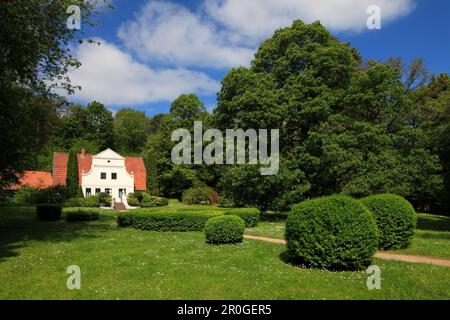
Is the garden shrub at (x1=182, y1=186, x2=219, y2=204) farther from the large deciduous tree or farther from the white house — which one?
the large deciduous tree

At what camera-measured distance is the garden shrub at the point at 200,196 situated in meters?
45.0

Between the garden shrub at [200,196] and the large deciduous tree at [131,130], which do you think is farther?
the large deciduous tree at [131,130]

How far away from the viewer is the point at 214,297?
22.6 ft

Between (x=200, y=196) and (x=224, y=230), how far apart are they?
3143 cm

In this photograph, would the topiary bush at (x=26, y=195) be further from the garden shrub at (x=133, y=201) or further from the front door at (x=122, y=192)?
the garden shrub at (x=133, y=201)

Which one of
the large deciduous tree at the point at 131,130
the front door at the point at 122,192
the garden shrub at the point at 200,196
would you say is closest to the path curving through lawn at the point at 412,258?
the garden shrub at the point at 200,196

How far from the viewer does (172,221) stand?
20.1 m

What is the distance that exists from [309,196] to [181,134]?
27631 millimetres

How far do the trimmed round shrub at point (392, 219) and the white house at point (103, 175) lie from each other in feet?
128

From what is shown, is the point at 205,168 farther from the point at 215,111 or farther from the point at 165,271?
the point at 165,271

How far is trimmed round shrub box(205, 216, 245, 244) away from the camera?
45.4ft

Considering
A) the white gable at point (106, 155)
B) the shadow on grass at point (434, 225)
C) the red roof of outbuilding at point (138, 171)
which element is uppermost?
the white gable at point (106, 155)

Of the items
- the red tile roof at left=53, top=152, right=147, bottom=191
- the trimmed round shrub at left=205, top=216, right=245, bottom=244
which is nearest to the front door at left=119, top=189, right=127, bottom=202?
the red tile roof at left=53, top=152, right=147, bottom=191
